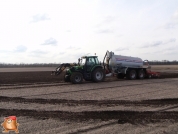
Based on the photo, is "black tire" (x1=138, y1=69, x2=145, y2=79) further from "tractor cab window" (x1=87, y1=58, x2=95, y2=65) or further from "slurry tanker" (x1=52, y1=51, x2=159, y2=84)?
"tractor cab window" (x1=87, y1=58, x2=95, y2=65)

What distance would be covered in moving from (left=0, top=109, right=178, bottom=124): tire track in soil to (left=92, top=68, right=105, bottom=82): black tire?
11.1 m

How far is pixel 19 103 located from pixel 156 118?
588 cm

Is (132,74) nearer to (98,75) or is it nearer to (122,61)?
(122,61)

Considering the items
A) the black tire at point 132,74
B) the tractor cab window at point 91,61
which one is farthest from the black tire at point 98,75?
the black tire at point 132,74

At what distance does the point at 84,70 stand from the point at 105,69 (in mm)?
3353

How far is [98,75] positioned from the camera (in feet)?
64.6

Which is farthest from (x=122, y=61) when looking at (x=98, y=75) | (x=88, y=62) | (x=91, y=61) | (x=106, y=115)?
(x=106, y=115)

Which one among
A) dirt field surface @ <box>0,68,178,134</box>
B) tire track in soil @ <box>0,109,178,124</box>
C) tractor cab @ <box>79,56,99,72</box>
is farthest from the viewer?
tractor cab @ <box>79,56,99,72</box>

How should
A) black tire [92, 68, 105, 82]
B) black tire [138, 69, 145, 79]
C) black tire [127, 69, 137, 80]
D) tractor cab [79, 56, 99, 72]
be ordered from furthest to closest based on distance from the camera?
black tire [138, 69, 145, 79]
black tire [127, 69, 137, 80]
black tire [92, 68, 105, 82]
tractor cab [79, 56, 99, 72]

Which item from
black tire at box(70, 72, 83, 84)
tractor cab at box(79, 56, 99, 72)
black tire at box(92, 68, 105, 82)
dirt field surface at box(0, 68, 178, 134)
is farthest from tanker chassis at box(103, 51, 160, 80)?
dirt field surface at box(0, 68, 178, 134)

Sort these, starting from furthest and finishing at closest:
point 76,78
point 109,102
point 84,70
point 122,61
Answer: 1. point 122,61
2. point 84,70
3. point 76,78
4. point 109,102

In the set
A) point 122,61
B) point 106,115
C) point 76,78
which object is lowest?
point 106,115

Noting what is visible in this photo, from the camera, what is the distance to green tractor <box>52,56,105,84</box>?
18.5 metres

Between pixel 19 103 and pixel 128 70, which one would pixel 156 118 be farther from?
pixel 128 70
